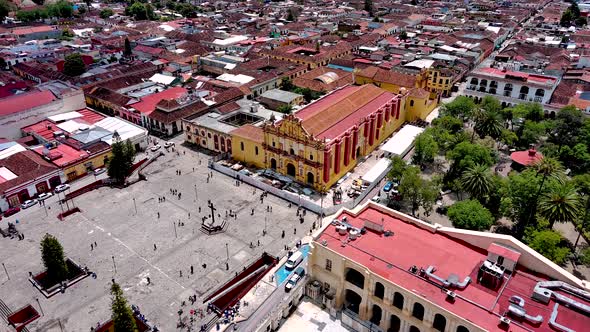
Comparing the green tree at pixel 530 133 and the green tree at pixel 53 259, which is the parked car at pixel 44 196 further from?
the green tree at pixel 530 133

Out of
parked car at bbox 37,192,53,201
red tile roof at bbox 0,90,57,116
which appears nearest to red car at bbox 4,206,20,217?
parked car at bbox 37,192,53,201

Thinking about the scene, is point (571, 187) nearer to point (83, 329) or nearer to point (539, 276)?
point (539, 276)

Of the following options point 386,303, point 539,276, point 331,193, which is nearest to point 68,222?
point 331,193

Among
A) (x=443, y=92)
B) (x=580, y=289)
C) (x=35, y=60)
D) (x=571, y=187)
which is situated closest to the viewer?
(x=580, y=289)

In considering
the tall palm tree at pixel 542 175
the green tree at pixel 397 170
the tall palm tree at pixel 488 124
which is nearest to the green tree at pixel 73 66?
the green tree at pixel 397 170

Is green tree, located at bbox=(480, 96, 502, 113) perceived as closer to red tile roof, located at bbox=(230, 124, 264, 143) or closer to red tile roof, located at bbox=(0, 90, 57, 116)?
red tile roof, located at bbox=(230, 124, 264, 143)

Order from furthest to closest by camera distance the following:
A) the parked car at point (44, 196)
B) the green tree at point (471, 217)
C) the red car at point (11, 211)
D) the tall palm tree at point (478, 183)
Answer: the parked car at point (44, 196), the red car at point (11, 211), the tall palm tree at point (478, 183), the green tree at point (471, 217)
